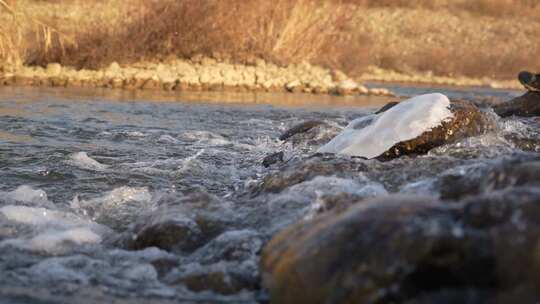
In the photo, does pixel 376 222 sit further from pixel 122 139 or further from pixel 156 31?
pixel 156 31

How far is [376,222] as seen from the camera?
279 cm

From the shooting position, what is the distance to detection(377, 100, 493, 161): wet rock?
5.71 metres

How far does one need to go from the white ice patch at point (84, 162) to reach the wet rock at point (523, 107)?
16.0ft

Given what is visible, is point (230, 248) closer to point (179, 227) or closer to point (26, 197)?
point (179, 227)

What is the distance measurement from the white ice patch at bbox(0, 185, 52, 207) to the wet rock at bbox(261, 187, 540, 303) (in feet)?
7.71

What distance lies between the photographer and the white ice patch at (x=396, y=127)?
579 centimetres

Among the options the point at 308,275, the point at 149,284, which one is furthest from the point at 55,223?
the point at 308,275

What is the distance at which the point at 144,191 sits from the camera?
17.6ft

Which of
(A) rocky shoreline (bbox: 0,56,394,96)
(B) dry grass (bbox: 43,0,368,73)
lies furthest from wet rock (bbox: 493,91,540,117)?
(B) dry grass (bbox: 43,0,368,73)

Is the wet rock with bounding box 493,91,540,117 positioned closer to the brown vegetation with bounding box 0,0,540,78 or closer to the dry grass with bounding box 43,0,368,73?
the brown vegetation with bounding box 0,0,540,78

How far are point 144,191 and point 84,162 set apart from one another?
140cm

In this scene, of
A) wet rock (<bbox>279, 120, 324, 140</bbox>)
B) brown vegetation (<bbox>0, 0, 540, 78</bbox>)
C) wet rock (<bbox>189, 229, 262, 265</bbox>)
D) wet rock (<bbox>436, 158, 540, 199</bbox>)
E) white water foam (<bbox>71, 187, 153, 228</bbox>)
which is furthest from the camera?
brown vegetation (<bbox>0, 0, 540, 78</bbox>)

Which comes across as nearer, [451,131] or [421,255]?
[421,255]

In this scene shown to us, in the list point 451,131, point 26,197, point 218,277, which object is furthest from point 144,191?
point 451,131
